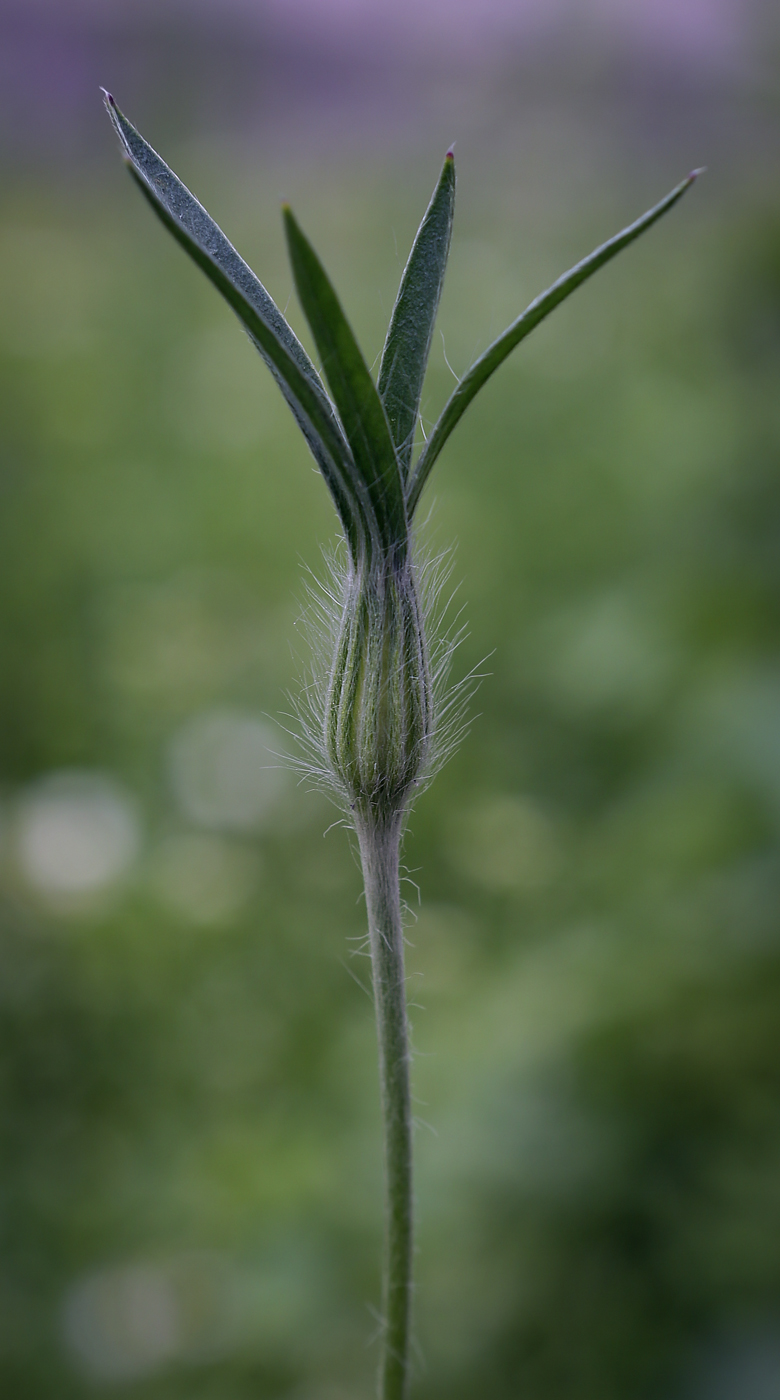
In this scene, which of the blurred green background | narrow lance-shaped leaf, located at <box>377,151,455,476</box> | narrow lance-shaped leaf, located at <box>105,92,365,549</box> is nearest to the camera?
narrow lance-shaped leaf, located at <box>105,92,365,549</box>

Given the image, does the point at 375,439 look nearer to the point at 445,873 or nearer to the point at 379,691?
the point at 379,691

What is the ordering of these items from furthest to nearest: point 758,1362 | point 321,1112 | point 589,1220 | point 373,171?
point 373,171 → point 321,1112 → point 589,1220 → point 758,1362

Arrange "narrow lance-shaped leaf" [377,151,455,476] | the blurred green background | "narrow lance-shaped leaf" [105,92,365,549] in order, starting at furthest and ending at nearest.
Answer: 1. the blurred green background
2. "narrow lance-shaped leaf" [377,151,455,476]
3. "narrow lance-shaped leaf" [105,92,365,549]

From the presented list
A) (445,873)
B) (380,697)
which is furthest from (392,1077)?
(445,873)

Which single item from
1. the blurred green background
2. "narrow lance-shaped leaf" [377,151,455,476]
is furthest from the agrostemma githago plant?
the blurred green background

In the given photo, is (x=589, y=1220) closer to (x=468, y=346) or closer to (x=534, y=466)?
(x=534, y=466)

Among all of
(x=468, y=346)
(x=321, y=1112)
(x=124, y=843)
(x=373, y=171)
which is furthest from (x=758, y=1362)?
(x=373, y=171)

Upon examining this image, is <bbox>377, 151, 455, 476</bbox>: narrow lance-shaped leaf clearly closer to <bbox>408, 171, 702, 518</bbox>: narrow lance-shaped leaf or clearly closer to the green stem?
<bbox>408, 171, 702, 518</bbox>: narrow lance-shaped leaf

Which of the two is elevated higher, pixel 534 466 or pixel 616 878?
pixel 534 466
